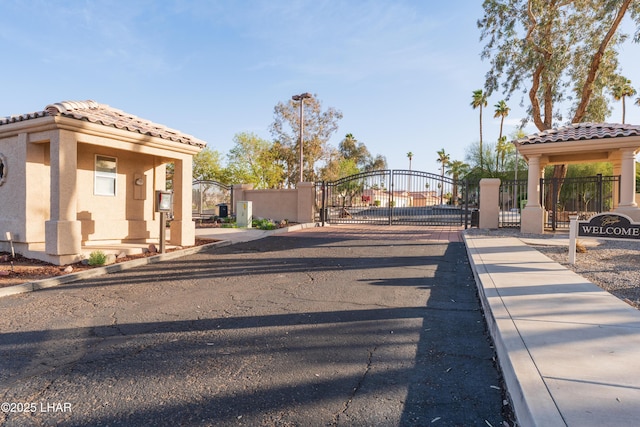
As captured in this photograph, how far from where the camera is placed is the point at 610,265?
25.8 ft

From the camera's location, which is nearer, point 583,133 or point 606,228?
point 606,228

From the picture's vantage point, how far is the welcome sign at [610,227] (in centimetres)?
770

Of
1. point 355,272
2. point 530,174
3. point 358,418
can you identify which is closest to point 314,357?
point 358,418

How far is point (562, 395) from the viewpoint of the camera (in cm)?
270

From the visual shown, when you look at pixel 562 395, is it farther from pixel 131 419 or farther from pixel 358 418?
pixel 131 419

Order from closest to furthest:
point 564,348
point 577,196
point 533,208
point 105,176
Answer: point 564,348 < point 105,176 < point 533,208 < point 577,196

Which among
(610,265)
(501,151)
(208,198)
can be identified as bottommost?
(610,265)

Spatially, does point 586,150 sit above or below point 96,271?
above

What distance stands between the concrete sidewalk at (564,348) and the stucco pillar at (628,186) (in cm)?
867

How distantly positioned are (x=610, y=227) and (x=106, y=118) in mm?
11644

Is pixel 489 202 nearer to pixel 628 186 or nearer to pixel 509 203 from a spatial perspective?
pixel 509 203

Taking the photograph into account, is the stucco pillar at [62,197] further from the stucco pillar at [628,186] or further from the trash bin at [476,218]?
the stucco pillar at [628,186]

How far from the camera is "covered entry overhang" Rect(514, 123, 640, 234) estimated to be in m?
12.8

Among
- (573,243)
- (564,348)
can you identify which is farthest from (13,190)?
(573,243)
